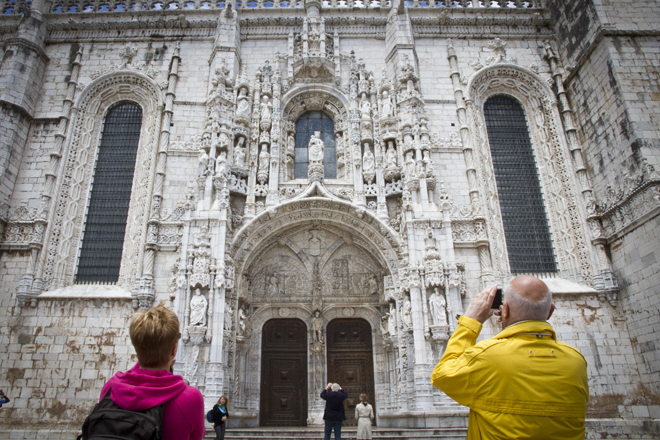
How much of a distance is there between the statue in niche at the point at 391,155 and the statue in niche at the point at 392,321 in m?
4.34

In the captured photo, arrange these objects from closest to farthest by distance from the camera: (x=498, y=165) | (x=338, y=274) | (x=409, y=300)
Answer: (x=409, y=300) → (x=338, y=274) → (x=498, y=165)

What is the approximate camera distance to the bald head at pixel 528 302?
235 cm

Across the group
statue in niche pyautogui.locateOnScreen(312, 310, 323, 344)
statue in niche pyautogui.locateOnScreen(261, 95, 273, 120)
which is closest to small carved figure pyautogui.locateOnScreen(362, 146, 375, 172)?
statue in niche pyautogui.locateOnScreen(261, 95, 273, 120)

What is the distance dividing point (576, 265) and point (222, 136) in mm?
11587

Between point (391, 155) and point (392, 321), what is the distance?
5.17m

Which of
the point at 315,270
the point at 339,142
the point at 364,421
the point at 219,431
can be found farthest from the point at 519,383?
the point at 339,142

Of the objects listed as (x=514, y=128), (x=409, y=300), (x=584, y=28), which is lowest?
(x=409, y=300)

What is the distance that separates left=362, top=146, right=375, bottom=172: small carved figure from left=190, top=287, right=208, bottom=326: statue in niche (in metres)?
6.32

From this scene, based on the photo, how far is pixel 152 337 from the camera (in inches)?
89.4

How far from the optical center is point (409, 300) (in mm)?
12688

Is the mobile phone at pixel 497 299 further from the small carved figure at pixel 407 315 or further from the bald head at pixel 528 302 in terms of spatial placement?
the small carved figure at pixel 407 315

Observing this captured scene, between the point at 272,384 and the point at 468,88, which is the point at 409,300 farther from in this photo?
the point at 468,88

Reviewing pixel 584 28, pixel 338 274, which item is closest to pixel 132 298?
pixel 338 274

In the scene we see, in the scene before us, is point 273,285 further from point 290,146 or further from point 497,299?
point 497,299
